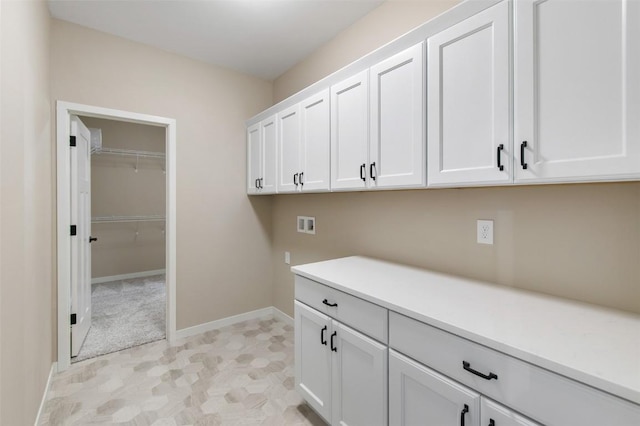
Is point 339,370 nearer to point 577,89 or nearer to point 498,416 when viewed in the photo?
point 498,416

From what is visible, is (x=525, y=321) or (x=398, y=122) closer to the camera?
(x=525, y=321)

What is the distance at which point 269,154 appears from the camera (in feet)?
9.49

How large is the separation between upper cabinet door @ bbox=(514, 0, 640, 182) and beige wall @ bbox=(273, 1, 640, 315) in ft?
0.98

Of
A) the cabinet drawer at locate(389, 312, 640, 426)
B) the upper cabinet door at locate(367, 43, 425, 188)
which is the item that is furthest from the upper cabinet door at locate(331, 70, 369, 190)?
the cabinet drawer at locate(389, 312, 640, 426)

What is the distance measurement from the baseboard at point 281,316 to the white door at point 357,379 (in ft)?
5.56

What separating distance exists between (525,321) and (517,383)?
259 millimetres

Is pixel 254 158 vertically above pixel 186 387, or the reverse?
pixel 254 158

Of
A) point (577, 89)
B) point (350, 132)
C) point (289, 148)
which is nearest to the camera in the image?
point (577, 89)

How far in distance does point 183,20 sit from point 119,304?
137 inches

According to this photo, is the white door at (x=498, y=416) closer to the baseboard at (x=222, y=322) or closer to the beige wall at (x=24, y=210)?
the beige wall at (x=24, y=210)

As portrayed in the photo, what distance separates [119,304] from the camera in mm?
3967

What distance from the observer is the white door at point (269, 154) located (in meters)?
2.80

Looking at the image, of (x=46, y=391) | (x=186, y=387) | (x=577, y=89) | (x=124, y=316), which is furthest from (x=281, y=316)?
(x=577, y=89)

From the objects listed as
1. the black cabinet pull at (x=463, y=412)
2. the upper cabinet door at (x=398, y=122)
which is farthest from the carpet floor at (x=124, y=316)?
the black cabinet pull at (x=463, y=412)
